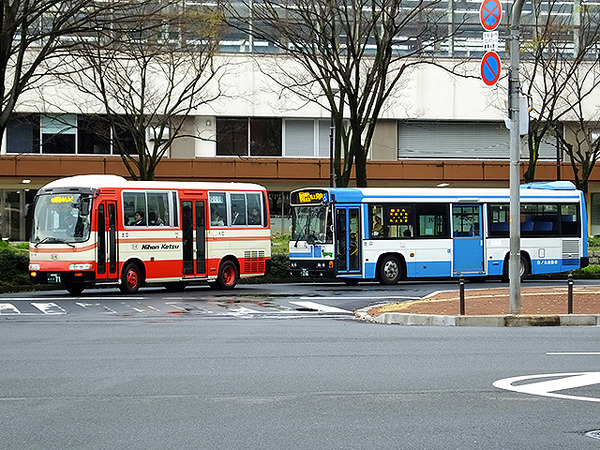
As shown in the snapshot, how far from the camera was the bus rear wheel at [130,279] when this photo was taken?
27141 mm

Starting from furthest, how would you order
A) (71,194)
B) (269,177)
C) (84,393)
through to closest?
(269,177) → (71,194) → (84,393)

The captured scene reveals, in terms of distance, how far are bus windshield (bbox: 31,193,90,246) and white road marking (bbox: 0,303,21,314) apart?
3.26 metres

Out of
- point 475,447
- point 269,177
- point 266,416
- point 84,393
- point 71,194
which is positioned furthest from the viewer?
point 269,177

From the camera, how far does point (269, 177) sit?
50.7 meters

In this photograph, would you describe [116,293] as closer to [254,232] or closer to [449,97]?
[254,232]

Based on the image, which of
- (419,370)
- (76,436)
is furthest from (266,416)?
(419,370)

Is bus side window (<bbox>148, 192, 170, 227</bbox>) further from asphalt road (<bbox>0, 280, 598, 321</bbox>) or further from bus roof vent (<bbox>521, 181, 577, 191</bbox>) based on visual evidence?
bus roof vent (<bbox>521, 181, 577, 191</bbox>)

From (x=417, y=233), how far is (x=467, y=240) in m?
1.84

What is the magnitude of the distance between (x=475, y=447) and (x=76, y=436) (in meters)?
3.15

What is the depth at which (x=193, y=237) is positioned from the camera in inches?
1142

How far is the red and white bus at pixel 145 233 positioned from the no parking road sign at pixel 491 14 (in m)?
12.2

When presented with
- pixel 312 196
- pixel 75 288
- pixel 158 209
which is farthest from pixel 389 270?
pixel 75 288

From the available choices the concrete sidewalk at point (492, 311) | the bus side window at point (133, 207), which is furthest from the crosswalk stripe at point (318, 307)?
the bus side window at point (133, 207)

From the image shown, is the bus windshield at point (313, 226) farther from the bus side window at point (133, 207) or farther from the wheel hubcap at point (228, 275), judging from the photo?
the bus side window at point (133, 207)
